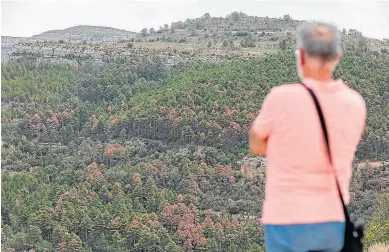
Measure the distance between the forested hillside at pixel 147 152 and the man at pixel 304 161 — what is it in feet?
48.3

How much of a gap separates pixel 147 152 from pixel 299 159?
88.3 ft

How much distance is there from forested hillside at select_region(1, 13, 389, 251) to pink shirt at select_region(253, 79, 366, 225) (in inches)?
580

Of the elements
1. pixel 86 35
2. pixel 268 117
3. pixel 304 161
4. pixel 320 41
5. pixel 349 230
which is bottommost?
pixel 86 35

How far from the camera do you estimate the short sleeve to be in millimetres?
2291

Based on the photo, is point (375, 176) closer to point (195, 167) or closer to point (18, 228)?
point (195, 167)

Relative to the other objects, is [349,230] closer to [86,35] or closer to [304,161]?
[304,161]

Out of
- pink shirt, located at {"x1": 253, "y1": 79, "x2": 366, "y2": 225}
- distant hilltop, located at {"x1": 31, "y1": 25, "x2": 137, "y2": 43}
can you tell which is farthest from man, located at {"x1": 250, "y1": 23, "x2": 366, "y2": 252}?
distant hilltop, located at {"x1": 31, "y1": 25, "x2": 137, "y2": 43}

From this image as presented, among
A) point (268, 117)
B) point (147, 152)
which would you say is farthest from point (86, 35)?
point (268, 117)

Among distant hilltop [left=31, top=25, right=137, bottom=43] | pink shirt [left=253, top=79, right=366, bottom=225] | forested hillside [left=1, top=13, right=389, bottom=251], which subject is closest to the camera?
pink shirt [left=253, top=79, right=366, bottom=225]

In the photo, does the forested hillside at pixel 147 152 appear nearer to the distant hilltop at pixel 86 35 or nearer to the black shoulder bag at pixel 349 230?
the distant hilltop at pixel 86 35

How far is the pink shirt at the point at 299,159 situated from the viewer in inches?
89.8

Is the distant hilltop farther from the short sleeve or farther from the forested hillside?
the short sleeve

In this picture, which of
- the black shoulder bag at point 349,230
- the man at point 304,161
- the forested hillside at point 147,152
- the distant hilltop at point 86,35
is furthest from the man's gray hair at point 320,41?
the distant hilltop at point 86,35

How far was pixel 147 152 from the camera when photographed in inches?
1147
